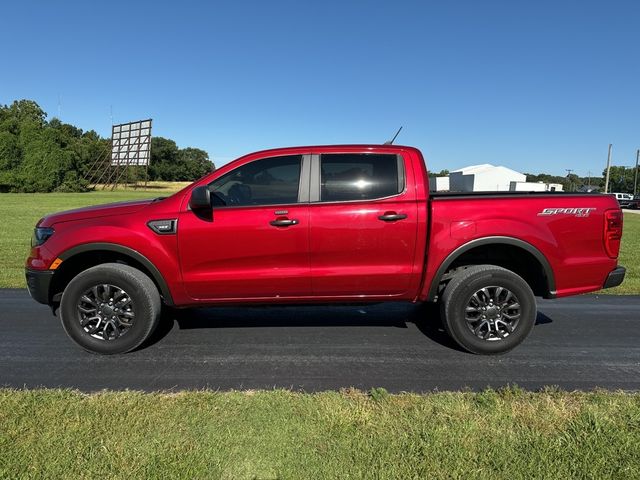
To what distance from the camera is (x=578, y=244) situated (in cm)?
435

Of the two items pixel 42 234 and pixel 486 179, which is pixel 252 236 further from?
pixel 486 179

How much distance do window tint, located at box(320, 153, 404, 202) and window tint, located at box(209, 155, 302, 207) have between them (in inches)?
11.3

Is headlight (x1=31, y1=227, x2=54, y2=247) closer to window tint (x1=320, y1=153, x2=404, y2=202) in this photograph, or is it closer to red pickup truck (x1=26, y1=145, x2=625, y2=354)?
red pickup truck (x1=26, y1=145, x2=625, y2=354)

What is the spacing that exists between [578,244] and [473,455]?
8.45ft

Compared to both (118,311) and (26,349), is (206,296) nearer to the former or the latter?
(118,311)

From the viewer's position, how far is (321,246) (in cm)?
429

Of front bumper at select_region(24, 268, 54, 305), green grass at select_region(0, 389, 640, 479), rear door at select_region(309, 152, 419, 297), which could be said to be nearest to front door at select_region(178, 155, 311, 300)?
rear door at select_region(309, 152, 419, 297)

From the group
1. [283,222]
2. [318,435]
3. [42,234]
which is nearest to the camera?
[318,435]

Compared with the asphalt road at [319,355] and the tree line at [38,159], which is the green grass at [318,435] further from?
the tree line at [38,159]

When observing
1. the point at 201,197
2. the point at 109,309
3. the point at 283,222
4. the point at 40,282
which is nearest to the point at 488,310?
the point at 283,222

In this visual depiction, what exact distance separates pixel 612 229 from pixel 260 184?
3285 mm

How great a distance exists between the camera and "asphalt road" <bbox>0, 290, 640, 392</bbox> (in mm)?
3818

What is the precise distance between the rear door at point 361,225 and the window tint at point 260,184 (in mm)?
A: 209

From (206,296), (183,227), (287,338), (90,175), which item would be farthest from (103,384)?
(90,175)
